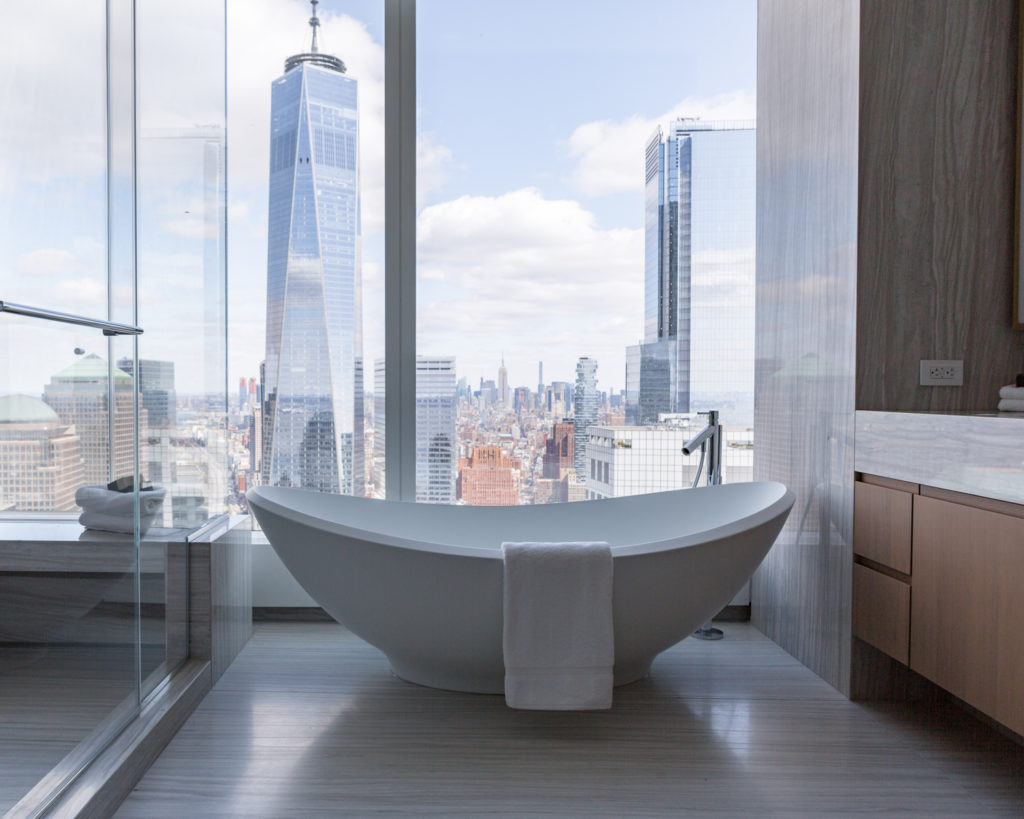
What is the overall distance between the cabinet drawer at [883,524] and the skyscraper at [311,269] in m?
1.80

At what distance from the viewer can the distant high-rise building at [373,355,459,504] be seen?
9.41ft

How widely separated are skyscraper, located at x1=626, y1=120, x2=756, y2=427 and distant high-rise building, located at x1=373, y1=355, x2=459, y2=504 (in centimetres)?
73

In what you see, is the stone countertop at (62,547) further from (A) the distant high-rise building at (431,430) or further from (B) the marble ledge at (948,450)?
(B) the marble ledge at (948,450)

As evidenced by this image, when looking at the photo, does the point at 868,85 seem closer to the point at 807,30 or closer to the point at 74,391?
the point at 807,30

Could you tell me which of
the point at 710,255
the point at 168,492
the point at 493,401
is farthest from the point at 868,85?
the point at 168,492

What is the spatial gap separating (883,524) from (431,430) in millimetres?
1626

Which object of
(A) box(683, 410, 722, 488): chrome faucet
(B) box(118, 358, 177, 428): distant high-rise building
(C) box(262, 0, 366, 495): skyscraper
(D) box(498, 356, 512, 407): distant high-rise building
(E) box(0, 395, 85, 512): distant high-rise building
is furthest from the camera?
(D) box(498, 356, 512, 407): distant high-rise building

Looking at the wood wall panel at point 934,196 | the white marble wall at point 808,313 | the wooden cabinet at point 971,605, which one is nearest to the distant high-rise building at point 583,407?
the white marble wall at point 808,313

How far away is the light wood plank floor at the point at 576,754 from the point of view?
5.17ft

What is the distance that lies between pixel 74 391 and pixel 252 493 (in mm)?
773

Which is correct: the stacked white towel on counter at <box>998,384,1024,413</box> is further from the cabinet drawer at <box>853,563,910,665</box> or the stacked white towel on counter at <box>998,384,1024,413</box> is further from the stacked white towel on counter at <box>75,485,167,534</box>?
the stacked white towel on counter at <box>75,485,167,534</box>

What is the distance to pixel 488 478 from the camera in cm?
294

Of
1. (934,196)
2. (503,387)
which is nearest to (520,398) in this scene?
(503,387)

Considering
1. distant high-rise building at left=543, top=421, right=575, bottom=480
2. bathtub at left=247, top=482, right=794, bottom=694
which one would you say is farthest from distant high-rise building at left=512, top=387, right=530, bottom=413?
bathtub at left=247, top=482, right=794, bottom=694
